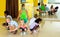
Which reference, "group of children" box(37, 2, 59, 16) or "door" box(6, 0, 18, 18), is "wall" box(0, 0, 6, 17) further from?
"group of children" box(37, 2, 59, 16)

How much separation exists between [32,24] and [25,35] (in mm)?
315

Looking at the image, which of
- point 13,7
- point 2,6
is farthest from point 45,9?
point 2,6

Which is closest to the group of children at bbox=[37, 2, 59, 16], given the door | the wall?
the door

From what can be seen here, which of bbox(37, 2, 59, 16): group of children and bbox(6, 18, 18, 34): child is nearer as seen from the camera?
bbox(6, 18, 18, 34): child

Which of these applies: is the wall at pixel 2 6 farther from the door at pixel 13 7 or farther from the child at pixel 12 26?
the child at pixel 12 26

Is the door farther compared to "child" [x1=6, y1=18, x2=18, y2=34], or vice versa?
the door

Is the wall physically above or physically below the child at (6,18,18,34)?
above

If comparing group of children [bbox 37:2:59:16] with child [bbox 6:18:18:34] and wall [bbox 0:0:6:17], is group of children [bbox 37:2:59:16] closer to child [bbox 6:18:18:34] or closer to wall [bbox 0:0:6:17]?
wall [bbox 0:0:6:17]

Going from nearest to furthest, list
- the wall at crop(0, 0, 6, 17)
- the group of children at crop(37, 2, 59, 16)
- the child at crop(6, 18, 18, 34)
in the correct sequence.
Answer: the child at crop(6, 18, 18, 34) → the wall at crop(0, 0, 6, 17) → the group of children at crop(37, 2, 59, 16)

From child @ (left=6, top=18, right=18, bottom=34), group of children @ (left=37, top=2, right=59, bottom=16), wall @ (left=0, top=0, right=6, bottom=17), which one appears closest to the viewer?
child @ (left=6, top=18, right=18, bottom=34)

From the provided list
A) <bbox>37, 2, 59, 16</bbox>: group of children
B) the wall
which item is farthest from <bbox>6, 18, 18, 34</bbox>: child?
<bbox>37, 2, 59, 16</bbox>: group of children

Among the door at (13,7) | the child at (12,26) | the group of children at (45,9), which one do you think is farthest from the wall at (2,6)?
the child at (12,26)

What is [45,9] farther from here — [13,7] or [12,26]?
[12,26]

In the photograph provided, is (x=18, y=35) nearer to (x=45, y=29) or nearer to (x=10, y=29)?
(x=10, y=29)
